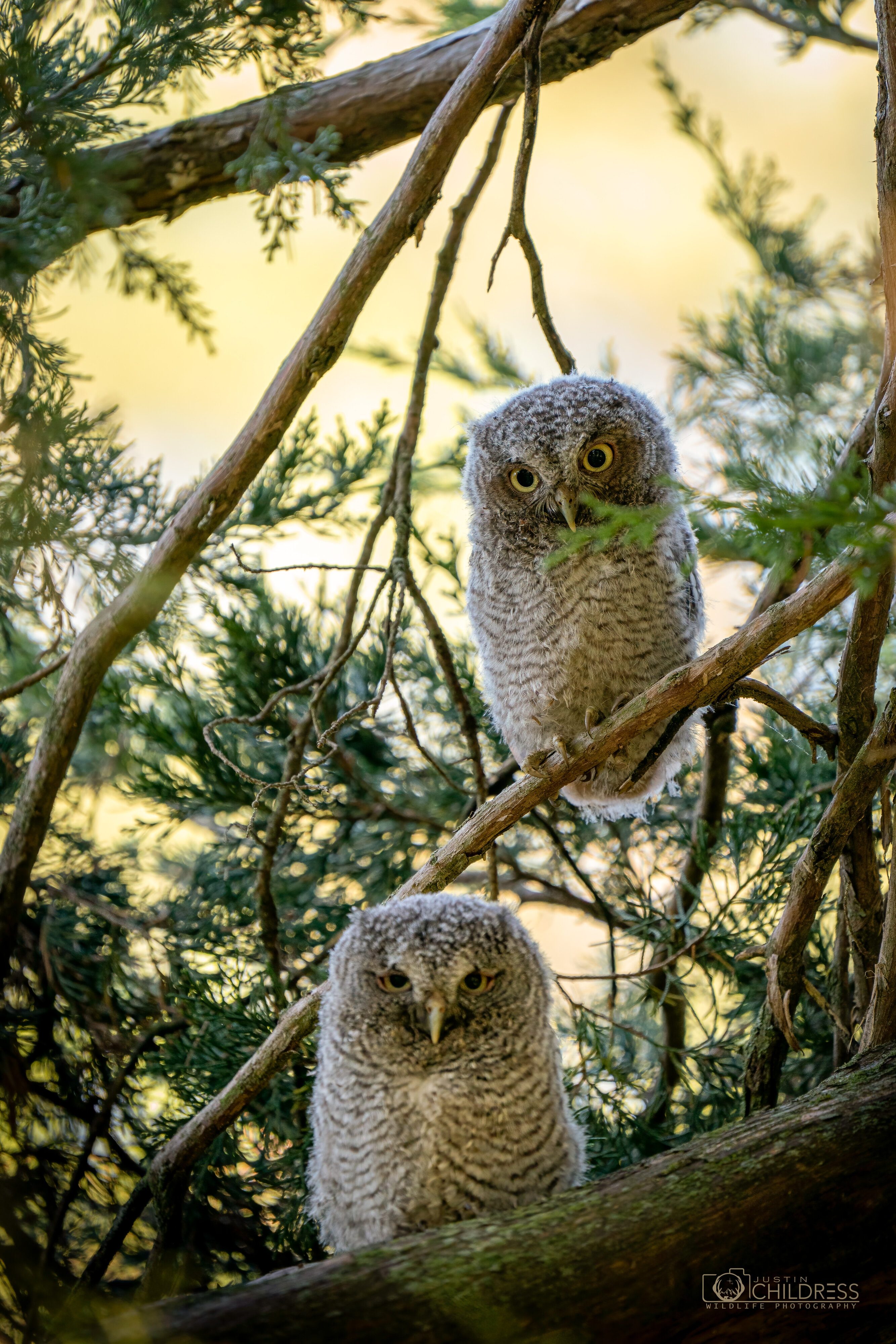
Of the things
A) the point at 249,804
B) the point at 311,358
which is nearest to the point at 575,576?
the point at 311,358

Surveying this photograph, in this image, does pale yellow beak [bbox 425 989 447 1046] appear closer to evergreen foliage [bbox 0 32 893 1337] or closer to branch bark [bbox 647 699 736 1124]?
evergreen foliage [bbox 0 32 893 1337]

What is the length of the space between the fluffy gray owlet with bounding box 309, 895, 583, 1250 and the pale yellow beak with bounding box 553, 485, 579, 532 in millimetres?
652

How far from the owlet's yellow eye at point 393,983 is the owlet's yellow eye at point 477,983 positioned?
0.08 metres

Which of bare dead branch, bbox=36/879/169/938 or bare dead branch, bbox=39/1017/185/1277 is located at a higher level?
bare dead branch, bbox=36/879/169/938

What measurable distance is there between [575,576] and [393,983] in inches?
30.1

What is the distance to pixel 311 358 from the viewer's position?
1.57 metres

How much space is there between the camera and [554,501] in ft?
5.98

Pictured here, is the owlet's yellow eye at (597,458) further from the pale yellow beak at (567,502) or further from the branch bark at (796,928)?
the branch bark at (796,928)

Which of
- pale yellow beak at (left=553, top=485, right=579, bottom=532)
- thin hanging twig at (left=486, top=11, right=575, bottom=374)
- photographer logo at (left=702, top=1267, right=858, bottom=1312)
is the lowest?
photographer logo at (left=702, top=1267, right=858, bottom=1312)

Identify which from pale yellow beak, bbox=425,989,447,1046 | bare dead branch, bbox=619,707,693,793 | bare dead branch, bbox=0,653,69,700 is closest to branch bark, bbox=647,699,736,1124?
bare dead branch, bbox=619,707,693,793

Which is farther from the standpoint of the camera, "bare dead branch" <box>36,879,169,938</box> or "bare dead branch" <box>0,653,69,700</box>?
"bare dead branch" <box>36,879,169,938</box>

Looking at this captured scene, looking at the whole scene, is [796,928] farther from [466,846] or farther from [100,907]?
[100,907]

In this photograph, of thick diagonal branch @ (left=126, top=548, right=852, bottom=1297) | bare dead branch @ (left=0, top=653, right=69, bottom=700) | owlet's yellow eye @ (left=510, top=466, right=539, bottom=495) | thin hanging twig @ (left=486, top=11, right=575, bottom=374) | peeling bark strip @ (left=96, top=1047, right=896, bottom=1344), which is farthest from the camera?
owlet's yellow eye @ (left=510, top=466, right=539, bottom=495)

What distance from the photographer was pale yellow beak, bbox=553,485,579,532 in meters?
1.77
